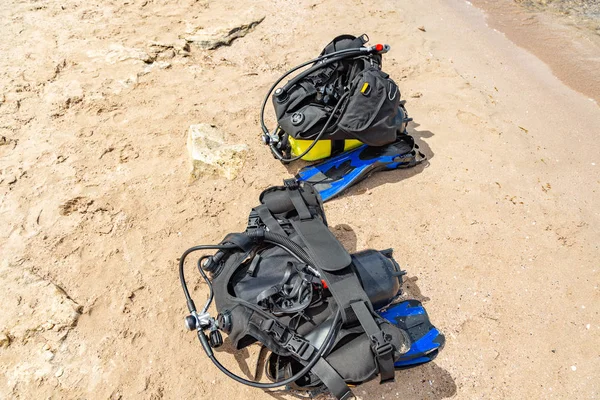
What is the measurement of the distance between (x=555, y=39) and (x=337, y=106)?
180 inches

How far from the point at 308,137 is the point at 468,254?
1.51 meters

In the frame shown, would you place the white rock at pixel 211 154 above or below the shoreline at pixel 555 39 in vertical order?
below

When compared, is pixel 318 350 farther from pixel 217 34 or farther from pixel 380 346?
pixel 217 34

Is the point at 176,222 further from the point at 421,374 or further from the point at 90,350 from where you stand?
the point at 421,374

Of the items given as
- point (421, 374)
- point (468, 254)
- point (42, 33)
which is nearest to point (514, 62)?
point (468, 254)

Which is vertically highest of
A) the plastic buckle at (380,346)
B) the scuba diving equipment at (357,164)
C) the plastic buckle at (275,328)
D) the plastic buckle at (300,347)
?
the plastic buckle at (380,346)

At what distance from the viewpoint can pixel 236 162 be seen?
344 centimetres

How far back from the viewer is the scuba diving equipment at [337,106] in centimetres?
310

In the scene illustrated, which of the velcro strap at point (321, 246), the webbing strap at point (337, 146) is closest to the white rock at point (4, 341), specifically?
the velcro strap at point (321, 246)

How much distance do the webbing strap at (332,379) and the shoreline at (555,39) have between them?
15.6ft

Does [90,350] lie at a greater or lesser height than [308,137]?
lesser

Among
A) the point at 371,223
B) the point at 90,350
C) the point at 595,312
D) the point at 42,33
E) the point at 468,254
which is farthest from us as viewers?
the point at 42,33

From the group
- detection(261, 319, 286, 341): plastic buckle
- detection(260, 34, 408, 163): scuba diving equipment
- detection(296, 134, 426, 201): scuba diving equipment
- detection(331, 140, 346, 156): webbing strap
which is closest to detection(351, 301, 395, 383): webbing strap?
detection(261, 319, 286, 341): plastic buckle

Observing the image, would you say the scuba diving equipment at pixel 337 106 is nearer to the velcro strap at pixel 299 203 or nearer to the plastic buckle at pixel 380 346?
the velcro strap at pixel 299 203
